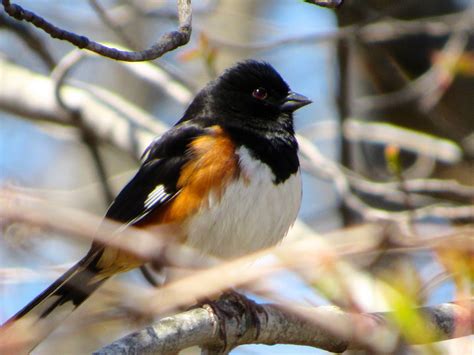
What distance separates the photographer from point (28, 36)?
448 centimetres

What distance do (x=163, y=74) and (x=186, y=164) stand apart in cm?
138

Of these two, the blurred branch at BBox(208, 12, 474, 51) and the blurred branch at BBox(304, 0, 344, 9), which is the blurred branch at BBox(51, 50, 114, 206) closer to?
the blurred branch at BBox(208, 12, 474, 51)

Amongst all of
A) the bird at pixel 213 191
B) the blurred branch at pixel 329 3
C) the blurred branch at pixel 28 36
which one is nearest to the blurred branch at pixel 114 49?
the blurred branch at pixel 329 3

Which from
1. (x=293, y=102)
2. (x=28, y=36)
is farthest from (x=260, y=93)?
(x=28, y=36)

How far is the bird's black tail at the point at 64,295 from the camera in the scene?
307 centimetres

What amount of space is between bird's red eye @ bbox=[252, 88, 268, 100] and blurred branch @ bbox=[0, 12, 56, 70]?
1286 mm

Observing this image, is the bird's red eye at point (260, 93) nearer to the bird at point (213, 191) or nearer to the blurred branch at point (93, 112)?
the bird at point (213, 191)

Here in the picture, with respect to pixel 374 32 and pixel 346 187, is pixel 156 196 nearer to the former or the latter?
pixel 346 187

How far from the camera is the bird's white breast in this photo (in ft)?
10.9

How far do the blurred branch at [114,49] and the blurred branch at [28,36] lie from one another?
2.26 meters

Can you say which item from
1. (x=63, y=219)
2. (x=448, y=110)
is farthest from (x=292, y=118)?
(x=63, y=219)

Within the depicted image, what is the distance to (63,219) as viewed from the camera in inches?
57.6

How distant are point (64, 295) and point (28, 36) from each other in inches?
66.3

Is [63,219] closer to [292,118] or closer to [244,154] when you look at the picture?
[244,154]
